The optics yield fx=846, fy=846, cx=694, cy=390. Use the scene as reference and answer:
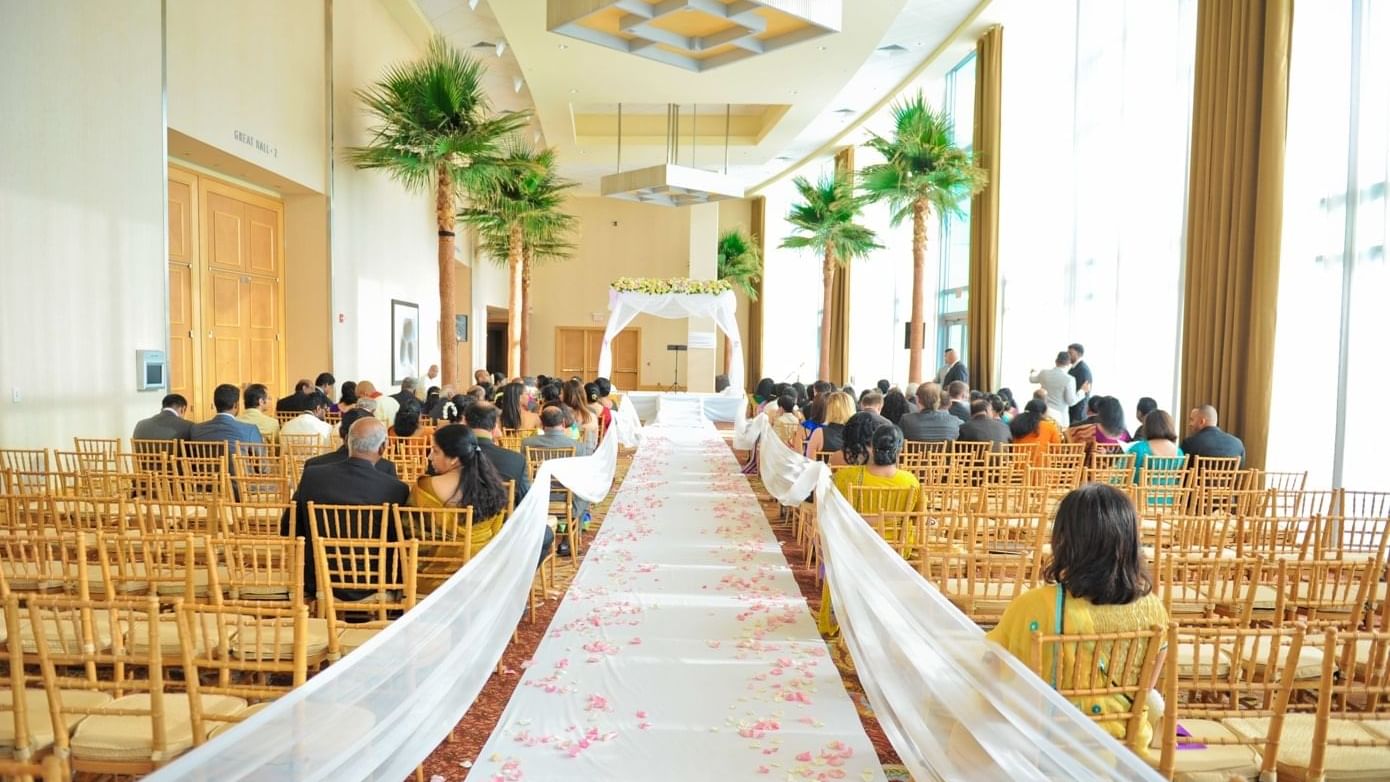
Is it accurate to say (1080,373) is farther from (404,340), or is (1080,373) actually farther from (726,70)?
(404,340)

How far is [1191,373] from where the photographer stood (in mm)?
7207

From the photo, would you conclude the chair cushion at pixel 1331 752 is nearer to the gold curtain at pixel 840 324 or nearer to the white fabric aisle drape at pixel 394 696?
the white fabric aisle drape at pixel 394 696

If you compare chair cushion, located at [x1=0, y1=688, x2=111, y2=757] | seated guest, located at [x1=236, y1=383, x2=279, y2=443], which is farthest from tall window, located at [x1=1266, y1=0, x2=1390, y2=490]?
seated guest, located at [x1=236, y1=383, x2=279, y2=443]

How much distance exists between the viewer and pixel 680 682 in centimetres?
333

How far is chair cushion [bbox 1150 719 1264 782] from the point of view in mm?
1964

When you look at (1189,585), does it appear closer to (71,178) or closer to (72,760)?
(72,760)

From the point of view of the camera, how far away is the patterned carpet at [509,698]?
2.68 metres

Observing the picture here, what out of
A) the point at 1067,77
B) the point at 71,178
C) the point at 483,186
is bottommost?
the point at 71,178

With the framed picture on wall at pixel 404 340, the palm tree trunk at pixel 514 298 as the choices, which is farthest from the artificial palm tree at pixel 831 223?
the framed picture on wall at pixel 404 340

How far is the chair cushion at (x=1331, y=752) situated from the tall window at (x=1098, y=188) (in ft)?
20.7

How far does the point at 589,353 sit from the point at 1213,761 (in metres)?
20.9

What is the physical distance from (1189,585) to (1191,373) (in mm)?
4419

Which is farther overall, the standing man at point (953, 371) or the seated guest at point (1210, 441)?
the standing man at point (953, 371)

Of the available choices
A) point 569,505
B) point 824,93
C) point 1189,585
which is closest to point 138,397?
point 569,505
